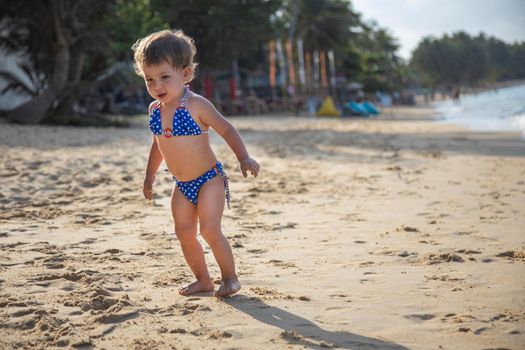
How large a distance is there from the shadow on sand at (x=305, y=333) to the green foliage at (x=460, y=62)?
13792 cm

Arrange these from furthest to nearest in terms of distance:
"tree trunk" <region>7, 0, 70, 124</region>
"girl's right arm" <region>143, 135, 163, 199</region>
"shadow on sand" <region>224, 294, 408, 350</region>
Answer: "tree trunk" <region>7, 0, 70, 124</region> < "girl's right arm" <region>143, 135, 163, 199</region> < "shadow on sand" <region>224, 294, 408, 350</region>


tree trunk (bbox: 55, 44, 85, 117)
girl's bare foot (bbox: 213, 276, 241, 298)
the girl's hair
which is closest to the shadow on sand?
girl's bare foot (bbox: 213, 276, 241, 298)

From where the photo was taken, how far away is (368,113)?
32469 mm

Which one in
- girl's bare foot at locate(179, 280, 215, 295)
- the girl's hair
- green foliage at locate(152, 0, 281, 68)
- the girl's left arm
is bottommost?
girl's bare foot at locate(179, 280, 215, 295)

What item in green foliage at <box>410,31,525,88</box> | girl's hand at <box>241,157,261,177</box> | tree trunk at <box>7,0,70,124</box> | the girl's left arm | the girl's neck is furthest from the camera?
green foliage at <box>410,31,525,88</box>

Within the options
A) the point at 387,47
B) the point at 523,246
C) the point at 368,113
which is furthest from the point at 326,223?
the point at 387,47

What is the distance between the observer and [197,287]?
10.3ft

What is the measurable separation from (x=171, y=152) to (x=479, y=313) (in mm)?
1677

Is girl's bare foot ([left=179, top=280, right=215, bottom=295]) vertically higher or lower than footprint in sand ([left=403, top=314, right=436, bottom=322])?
higher

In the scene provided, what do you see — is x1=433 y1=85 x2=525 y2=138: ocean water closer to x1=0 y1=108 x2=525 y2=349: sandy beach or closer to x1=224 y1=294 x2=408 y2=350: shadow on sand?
x1=0 y1=108 x2=525 y2=349: sandy beach

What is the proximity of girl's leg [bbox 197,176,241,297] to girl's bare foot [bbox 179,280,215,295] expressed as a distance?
4.8 inches

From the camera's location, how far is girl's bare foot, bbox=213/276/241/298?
3.04 metres

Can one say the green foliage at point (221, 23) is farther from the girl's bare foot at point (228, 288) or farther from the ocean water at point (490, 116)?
the girl's bare foot at point (228, 288)

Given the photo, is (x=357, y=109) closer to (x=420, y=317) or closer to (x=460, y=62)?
(x=420, y=317)
